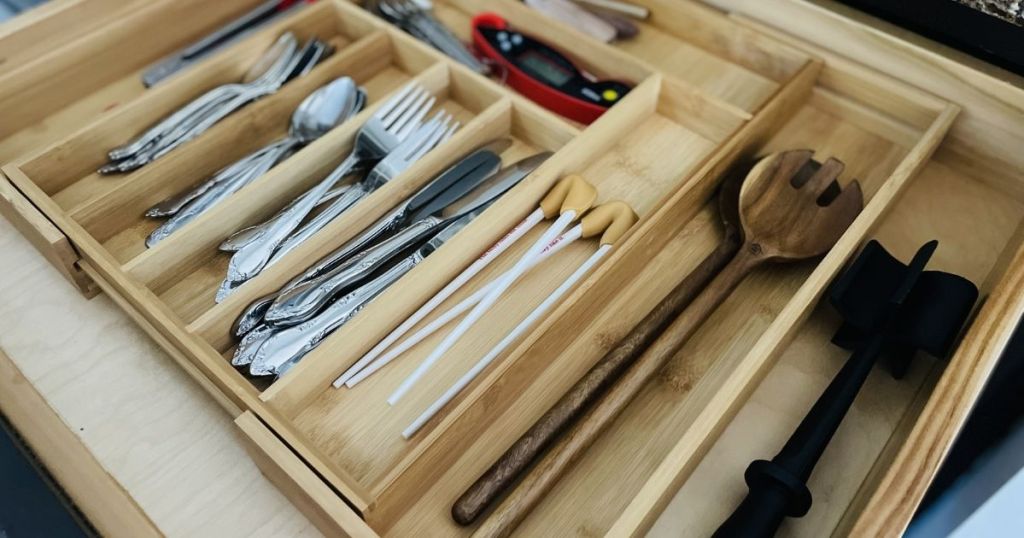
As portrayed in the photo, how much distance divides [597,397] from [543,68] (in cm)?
50

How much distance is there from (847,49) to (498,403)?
66 cm

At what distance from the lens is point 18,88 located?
91cm

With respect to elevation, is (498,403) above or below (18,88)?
above

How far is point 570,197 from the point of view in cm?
83

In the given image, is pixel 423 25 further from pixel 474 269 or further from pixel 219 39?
pixel 474 269

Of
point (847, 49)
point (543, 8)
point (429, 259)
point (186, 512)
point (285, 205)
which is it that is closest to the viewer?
point (186, 512)

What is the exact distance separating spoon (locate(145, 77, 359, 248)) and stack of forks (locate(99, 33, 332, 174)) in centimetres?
7

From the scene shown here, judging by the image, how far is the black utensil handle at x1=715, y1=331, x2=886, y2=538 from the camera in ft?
1.97

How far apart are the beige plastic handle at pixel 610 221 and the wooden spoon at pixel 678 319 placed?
0.30ft

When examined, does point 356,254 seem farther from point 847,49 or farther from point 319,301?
point 847,49

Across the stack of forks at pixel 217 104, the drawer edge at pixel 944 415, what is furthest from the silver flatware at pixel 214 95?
the drawer edge at pixel 944 415

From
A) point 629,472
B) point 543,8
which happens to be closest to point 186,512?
point 629,472

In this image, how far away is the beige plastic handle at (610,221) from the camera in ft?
2.65

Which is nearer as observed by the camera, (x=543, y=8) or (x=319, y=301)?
(x=319, y=301)
